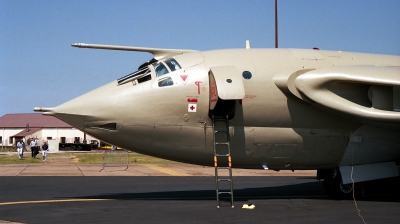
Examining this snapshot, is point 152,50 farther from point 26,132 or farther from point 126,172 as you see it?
point 26,132

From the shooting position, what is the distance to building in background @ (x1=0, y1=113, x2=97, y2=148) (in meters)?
100

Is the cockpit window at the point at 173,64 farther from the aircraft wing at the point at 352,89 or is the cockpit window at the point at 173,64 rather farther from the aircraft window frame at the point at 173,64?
the aircraft wing at the point at 352,89

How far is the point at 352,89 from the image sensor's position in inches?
609

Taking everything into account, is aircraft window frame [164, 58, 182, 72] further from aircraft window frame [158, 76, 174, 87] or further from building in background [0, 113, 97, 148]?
building in background [0, 113, 97, 148]

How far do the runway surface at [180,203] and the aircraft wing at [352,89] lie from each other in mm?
2477

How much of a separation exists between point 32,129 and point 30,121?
12.9 feet

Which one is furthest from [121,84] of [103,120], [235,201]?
[235,201]

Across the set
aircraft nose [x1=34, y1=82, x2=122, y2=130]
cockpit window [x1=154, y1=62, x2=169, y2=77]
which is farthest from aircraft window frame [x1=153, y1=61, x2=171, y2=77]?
aircraft nose [x1=34, y1=82, x2=122, y2=130]

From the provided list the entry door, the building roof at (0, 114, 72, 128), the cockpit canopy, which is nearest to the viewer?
the entry door

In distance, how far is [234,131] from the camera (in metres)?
15.3

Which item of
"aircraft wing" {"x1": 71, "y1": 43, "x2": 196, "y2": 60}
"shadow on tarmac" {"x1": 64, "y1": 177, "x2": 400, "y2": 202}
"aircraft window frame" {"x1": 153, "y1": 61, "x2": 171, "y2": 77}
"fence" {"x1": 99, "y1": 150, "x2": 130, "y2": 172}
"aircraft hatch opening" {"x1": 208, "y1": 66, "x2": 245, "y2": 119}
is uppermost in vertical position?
"aircraft wing" {"x1": 71, "y1": 43, "x2": 196, "y2": 60}

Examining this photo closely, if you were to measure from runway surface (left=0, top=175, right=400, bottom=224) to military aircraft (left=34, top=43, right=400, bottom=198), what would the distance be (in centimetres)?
130

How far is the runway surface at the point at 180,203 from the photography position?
496 inches

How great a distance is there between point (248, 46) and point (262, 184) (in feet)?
23.6
